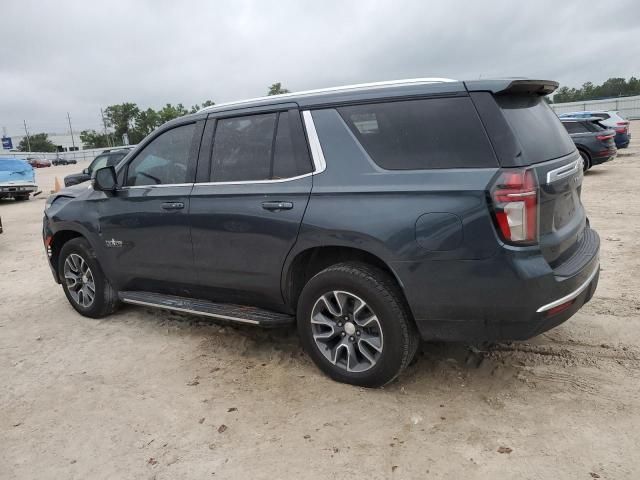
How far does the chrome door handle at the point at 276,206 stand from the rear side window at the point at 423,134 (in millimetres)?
642

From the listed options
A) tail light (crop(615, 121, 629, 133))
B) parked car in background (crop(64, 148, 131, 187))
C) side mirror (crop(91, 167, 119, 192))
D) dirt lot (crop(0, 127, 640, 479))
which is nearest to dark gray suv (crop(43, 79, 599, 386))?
side mirror (crop(91, 167, 119, 192))

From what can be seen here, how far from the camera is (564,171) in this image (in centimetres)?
305

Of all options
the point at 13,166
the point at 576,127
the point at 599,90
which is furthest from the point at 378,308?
the point at 599,90

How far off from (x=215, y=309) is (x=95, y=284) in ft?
5.52

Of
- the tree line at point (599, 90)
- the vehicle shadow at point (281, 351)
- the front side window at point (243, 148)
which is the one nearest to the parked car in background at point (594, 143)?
the vehicle shadow at point (281, 351)

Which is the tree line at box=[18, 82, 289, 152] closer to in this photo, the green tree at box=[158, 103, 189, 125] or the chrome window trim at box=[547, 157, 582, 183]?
the green tree at box=[158, 103, 189, 125]

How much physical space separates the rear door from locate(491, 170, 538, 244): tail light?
1.22m

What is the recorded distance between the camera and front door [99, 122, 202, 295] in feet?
13.4

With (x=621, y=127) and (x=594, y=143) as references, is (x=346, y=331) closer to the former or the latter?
(x=594, y=143)

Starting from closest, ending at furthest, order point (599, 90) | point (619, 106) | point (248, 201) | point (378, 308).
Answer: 1. point (378, 308)
2. point (248, 201)
3. point (619, 106)
4. point (599, 90)

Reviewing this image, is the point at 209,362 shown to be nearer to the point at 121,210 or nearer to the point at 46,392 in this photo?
the point at 46,392

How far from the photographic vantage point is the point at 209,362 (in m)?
3.94

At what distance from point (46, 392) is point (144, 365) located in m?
0.69

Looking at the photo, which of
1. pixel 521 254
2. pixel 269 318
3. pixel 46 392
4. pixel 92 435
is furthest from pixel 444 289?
pixel 46 392
